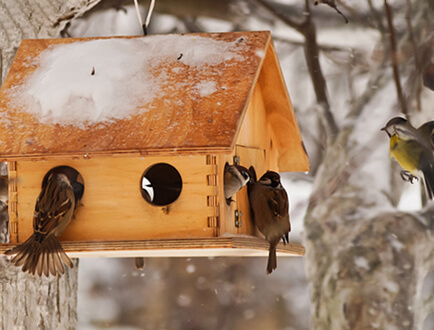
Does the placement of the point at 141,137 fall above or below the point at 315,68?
below

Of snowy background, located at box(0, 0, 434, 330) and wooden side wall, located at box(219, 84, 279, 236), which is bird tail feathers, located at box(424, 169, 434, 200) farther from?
snowy background, located at box(0, 0, 434, 330)

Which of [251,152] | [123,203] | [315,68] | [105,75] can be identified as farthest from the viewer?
[315,68]

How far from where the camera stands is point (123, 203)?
9.45 ft

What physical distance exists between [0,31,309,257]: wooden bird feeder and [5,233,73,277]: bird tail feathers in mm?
68

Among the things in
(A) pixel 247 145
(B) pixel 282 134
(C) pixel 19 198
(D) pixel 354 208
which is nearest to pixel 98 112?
(C) pixel 19 198

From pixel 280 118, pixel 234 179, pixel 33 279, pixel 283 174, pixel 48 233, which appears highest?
pixel 280 118

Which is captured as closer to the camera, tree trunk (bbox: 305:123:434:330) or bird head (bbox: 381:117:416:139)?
bird head (bbox: 381:117:416:139)

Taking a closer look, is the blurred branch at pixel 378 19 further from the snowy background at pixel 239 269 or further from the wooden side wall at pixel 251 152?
the wooden side wall at pixel 251 152

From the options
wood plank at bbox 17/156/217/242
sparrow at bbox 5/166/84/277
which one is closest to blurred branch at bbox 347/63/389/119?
wood plank at bbox 17/156/217/242

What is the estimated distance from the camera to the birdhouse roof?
8.86 feet

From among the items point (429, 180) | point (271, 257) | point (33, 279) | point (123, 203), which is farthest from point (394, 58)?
point (33, 279)

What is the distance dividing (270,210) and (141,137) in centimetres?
80

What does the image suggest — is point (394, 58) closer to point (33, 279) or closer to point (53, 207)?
point (33, 279)

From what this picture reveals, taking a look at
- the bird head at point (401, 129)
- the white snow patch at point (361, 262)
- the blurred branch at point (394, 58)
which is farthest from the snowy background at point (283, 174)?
the bird head at point (401, 129)
